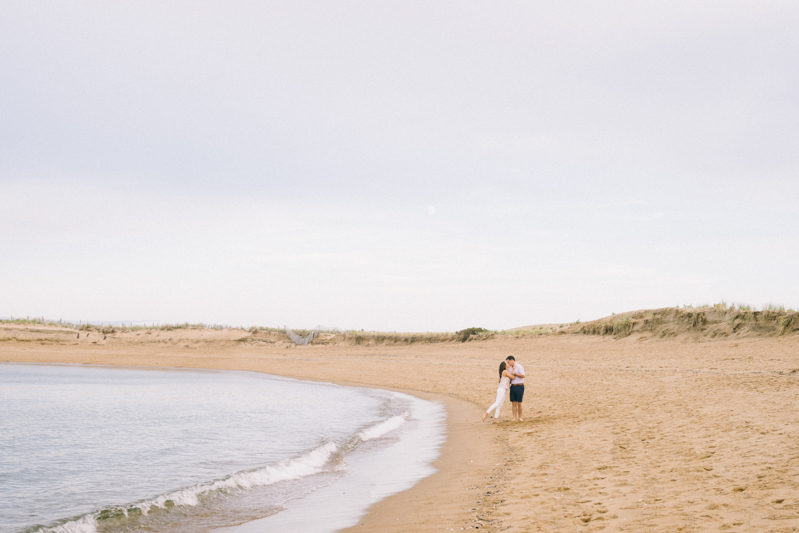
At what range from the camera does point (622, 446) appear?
9.65m

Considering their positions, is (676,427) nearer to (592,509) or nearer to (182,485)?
(592,509)

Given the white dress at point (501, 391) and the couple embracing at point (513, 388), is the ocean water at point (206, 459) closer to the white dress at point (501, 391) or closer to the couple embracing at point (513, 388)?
the white dress at point (501, 391)

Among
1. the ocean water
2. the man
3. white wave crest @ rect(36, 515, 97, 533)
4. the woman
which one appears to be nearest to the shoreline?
the ocean water

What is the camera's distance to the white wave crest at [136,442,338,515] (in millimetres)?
8312

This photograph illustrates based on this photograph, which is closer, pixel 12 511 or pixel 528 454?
pixel 12 511

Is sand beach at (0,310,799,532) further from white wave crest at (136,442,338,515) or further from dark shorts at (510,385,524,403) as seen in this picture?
white wave crest at (136,442,338,515)

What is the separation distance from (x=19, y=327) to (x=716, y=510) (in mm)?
73507

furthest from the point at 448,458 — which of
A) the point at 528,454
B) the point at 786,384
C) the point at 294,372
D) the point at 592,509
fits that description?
the point at 294,372

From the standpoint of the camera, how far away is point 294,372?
3584cm

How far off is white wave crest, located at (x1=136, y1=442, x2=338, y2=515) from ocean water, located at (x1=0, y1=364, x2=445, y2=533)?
29 millimetres

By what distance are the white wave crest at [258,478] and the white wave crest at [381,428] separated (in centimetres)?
177

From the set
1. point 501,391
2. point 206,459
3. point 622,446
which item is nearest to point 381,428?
point 501,391

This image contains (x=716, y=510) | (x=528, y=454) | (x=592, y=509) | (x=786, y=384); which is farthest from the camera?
(x=786, y=384)

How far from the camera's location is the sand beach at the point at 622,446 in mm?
5934
